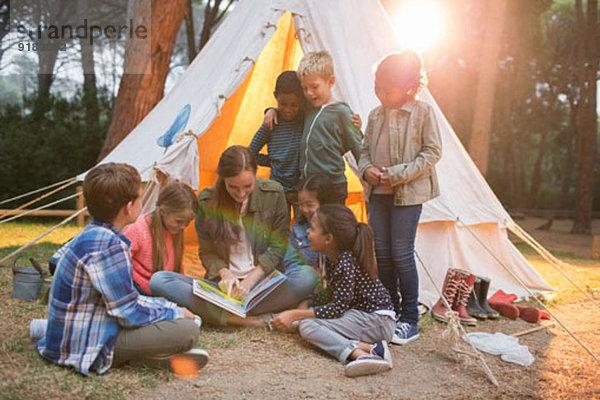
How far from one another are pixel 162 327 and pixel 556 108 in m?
18.6

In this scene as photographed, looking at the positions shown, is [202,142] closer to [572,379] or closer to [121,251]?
[121,251]

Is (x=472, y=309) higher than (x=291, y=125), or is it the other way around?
(x=291, y=125)

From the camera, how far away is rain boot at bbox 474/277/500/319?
3.09 m

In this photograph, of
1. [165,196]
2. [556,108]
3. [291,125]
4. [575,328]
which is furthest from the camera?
[556,108]

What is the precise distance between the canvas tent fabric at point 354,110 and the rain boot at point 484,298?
213 mm

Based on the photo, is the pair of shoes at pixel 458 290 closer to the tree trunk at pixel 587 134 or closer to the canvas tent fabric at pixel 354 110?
the canvas tent fabric at pixel 354 110

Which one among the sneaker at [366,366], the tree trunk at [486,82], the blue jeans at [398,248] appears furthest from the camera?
the tree trunk at [486,82]

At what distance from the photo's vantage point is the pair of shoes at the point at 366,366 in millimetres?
2049

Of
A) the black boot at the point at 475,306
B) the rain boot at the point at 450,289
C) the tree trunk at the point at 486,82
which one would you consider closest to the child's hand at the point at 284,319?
the rain boot at the point at 450,289

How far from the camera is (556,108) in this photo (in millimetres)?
17594

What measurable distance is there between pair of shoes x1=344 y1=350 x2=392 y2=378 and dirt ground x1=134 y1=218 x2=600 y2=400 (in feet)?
0.11

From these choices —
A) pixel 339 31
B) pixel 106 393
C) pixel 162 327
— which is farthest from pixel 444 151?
pixel 106 393

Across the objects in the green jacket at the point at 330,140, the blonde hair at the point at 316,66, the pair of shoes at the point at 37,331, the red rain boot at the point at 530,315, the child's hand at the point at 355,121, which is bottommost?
the red rain boot at the point at 530,315

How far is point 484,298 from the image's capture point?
313 cm
